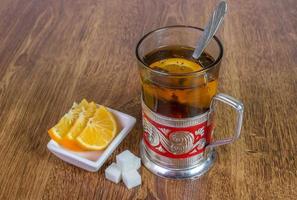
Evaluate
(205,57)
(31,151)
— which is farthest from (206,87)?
(31,151)

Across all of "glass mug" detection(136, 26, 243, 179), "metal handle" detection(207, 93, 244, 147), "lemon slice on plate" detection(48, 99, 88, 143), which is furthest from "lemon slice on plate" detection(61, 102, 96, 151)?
"metal handle" detection(207, 93, 244, 147)

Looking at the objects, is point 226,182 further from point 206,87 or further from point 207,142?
point 206,87

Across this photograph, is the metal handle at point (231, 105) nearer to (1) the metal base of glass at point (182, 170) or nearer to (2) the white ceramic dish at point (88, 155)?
(1) the metal base of glass at point (182, 170)

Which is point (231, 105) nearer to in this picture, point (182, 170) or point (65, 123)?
point (182, 170)

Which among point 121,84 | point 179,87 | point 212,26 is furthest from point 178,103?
point 121,84

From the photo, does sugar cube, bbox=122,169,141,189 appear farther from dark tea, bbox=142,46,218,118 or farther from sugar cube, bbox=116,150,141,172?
dark tea, bbox=142,46,218,118

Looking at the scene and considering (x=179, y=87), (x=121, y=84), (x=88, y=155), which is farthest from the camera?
(x=121, y=84)
